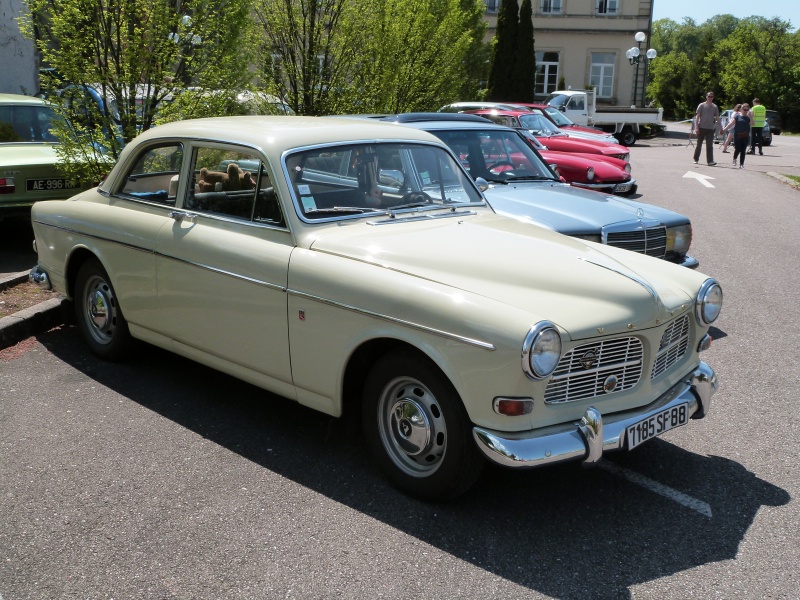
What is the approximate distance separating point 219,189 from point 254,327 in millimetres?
1024

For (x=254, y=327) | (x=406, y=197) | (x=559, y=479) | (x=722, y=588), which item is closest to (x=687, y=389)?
(x=559, y=479)

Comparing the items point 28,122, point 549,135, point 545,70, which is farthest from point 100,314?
point 545,70

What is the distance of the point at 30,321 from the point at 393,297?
3.88 m

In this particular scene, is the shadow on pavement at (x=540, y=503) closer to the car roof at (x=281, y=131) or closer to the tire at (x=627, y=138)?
the car roof at (x=281, y=131)

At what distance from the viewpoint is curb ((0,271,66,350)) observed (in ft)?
21.7

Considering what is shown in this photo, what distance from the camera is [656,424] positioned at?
13.9 feet

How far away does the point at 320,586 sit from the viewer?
3576mm

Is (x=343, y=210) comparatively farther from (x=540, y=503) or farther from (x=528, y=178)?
(x=528, y=178)

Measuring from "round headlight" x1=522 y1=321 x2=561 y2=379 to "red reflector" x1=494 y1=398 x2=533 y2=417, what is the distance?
0.41ft

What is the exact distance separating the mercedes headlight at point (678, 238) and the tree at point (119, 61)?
4667mm

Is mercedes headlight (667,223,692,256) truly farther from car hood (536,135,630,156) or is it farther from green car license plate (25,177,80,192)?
car hood (536,135,630,156)

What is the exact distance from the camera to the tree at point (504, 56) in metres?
40.9

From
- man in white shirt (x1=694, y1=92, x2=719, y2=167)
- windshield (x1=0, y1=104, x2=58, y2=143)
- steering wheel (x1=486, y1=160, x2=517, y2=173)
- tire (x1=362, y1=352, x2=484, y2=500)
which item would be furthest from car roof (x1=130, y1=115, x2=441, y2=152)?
man in white shirt (x1=694, y1=92, x2=719, y2=167)

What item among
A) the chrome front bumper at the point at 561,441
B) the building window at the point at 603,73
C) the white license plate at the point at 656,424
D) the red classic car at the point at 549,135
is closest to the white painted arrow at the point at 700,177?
the red classic car at the point at 549,135
